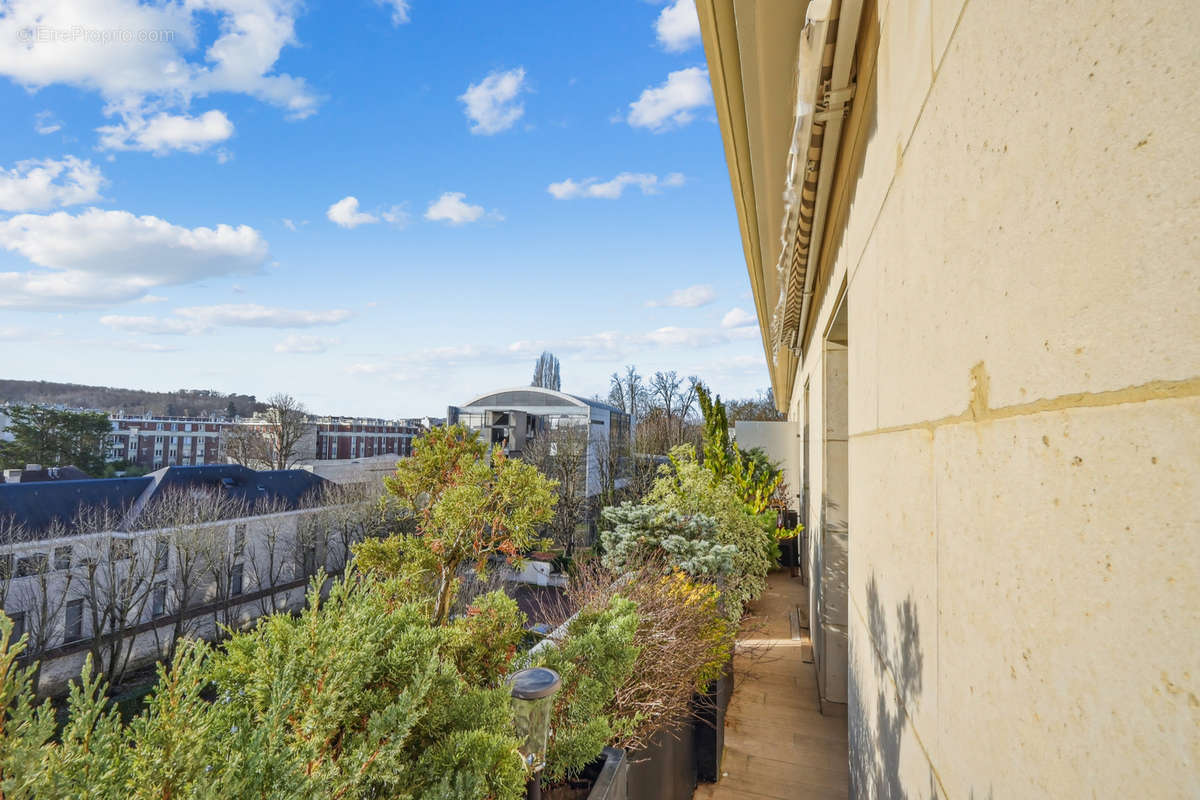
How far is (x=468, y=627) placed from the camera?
2.65 meters

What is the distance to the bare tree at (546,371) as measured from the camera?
67688mm

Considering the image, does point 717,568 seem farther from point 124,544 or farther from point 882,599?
point 124,544

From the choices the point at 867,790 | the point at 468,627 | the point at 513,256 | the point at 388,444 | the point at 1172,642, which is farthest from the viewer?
the point at 388,444

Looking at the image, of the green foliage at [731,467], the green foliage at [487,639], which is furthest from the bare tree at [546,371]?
the green foliage at [487,639]

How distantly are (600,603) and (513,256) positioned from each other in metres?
20.7

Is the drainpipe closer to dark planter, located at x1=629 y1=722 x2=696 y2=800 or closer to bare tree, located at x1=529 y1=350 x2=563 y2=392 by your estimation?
dark planter, located at x1=629 y1=722 x2=696 y2=800

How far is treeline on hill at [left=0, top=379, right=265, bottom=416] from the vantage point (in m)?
47.7

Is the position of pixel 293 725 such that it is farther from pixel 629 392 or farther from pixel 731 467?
pixel 629 392

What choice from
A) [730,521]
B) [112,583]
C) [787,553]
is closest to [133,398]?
[112,583]

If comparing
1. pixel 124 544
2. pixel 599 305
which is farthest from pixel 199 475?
pixel 599 305

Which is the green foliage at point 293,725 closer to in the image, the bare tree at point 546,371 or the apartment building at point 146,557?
the apartment building at point 146,557

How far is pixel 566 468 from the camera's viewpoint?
29.2 metres

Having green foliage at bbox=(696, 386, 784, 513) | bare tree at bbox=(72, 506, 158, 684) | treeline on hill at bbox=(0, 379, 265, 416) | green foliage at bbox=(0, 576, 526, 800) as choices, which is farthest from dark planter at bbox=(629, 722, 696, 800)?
treeline on hill at bbox=(0, 379, 265, 416)

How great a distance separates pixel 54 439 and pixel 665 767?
4910cm
